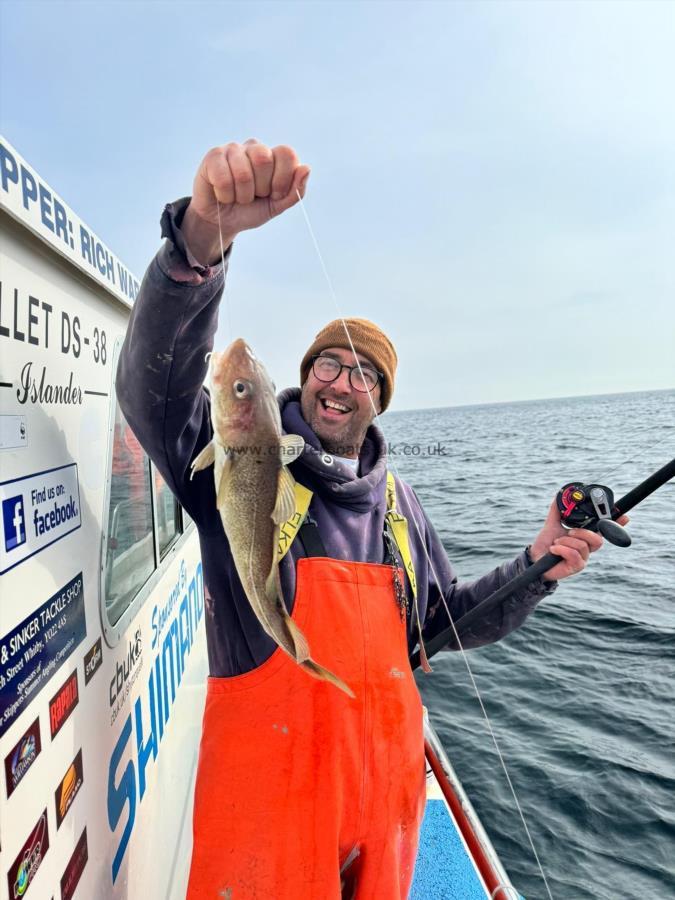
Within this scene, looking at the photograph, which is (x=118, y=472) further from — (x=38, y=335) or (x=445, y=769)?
(x=445, y=769)

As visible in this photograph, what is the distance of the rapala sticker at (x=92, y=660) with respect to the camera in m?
1.79

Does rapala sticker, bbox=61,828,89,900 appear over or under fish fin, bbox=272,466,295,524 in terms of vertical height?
under

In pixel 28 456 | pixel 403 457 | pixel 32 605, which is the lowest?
pixel 403 457

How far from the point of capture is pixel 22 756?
1326 millimetres

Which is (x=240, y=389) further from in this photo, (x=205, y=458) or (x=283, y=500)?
(x=283, y=500)

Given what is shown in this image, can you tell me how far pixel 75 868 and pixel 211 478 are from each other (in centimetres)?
131

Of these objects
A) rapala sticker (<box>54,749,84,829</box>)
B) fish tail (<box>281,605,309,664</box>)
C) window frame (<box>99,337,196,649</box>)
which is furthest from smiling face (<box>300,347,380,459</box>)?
rapala sticker (<box>54,749,84,829</box>)

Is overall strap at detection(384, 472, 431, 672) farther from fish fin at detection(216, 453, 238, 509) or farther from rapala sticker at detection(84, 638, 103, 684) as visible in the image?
rapala sticker at detection(84, 638, 103, 684)

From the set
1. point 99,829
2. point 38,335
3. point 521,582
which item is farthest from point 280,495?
point 521,582

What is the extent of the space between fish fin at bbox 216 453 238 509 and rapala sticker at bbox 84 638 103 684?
0.65m

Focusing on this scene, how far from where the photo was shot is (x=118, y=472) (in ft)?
7.93

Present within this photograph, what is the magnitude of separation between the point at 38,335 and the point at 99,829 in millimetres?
1580

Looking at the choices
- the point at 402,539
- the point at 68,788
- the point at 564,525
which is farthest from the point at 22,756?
the point at 564,525

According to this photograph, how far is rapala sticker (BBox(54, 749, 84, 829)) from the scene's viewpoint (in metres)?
1.51
